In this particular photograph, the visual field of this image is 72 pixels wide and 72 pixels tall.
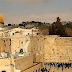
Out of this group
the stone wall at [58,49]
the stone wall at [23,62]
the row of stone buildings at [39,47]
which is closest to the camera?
the stone wall at [23,62]

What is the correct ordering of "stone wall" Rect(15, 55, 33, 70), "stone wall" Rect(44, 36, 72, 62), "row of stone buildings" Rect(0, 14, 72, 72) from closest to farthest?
"stone wall" Rect(15, 55, 33, 70) → "row of stone buildings" Rect(0, 14, 72, 72) → "stone wall" Rect(44, 36, 72, 62)

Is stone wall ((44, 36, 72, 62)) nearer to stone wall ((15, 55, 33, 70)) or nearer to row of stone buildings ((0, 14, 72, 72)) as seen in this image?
row of stone buildings ((0, 14, 72, 72))

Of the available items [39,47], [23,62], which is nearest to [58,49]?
[39,47]

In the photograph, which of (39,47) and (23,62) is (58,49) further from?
(23,62)

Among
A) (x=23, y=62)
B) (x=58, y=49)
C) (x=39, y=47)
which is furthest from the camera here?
(x=58, y=49)

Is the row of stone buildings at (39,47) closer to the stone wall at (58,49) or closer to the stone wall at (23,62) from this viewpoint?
the stone wall at (58,49)

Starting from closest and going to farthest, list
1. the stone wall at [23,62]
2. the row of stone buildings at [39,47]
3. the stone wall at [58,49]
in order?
1. the stone wall at [23,62]
2. the row of stone buildings at [39,47]
3. the stone wall at [58,49]

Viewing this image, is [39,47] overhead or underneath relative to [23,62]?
overhead

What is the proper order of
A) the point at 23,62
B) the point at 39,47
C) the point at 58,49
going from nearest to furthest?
the point at 23,62, the point at 39,47, the point at 58,49

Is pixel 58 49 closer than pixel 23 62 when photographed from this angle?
No

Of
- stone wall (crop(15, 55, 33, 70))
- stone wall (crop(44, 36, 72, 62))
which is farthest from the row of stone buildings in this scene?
stone wall (crop(15, 55, 33, 70))

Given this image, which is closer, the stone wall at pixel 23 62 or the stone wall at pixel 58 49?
the stone wall at pixel 23 62

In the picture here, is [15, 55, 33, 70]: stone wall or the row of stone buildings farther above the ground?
the row of stone buildings

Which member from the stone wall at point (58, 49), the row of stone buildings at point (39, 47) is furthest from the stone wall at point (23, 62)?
the stone wall at point (58, 49)
